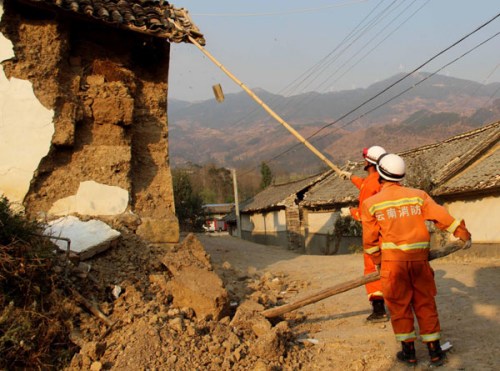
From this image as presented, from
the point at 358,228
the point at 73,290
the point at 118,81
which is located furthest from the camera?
the point at 358,228

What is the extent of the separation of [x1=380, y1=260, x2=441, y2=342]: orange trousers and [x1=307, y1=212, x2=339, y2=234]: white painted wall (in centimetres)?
1793

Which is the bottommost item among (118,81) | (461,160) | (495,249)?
(495,249)

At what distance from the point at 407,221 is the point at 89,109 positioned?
5.34m

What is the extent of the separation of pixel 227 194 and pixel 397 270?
203ft

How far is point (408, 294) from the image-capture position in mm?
4375

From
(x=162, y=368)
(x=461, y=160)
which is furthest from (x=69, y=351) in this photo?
(x=461, y=160)

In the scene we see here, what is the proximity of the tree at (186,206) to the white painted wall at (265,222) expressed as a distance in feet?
13.6

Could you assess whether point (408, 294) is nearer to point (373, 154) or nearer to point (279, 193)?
point (373, 154)

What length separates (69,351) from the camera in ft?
14.4

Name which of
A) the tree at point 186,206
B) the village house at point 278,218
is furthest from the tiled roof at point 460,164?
the tree at point 186,206

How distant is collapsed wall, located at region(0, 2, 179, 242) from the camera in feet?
23.2

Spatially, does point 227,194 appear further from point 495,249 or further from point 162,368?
point 162,368

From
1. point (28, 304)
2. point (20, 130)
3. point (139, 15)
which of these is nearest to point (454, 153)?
point (139, 15)

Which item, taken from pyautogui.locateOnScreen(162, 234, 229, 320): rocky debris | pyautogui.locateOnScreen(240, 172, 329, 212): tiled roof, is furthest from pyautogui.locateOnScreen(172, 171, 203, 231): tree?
pyautogui.locateOnScreen(162, 234, 229, 320): rocky debris
